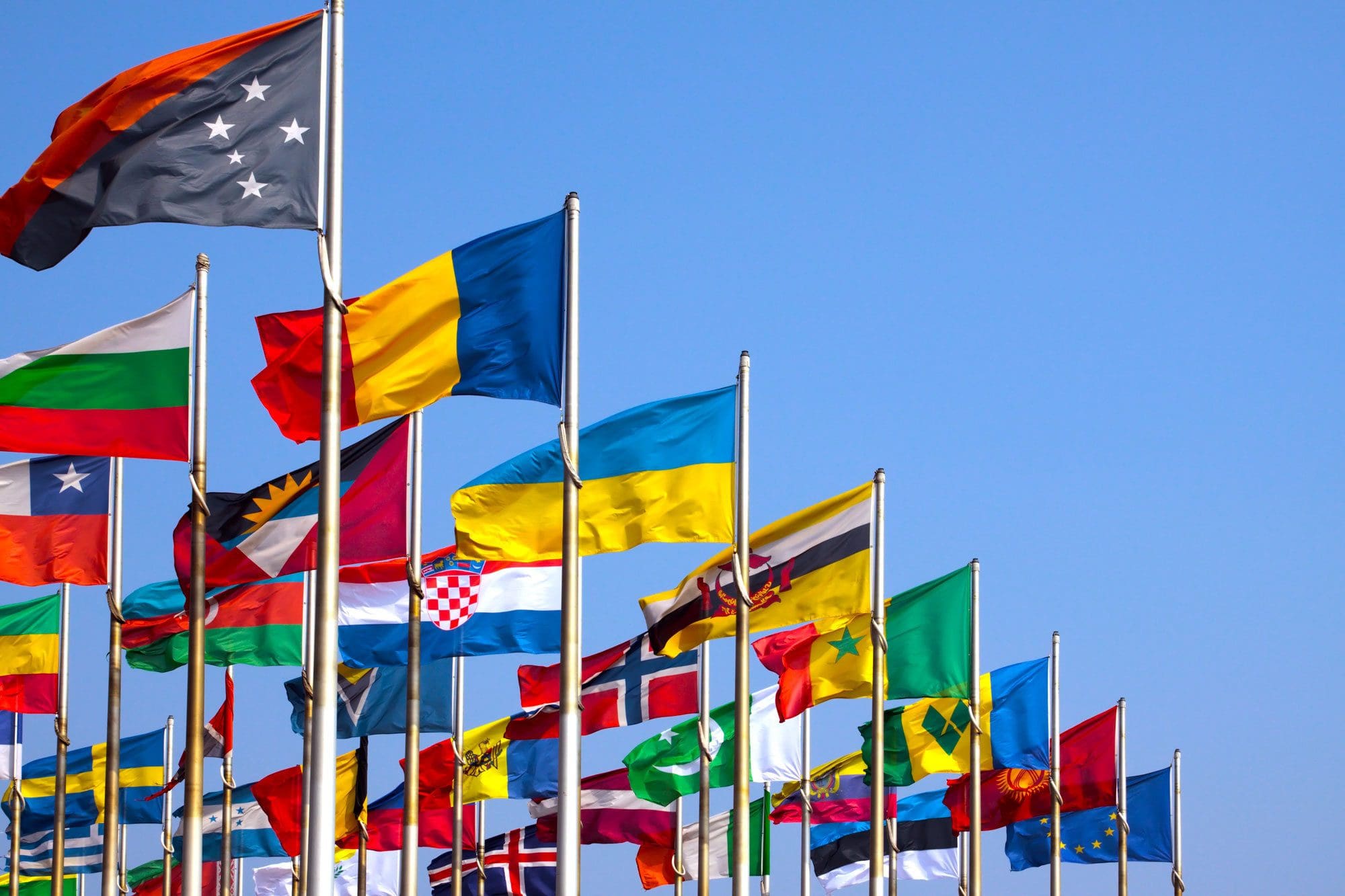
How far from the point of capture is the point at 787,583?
27609 mm

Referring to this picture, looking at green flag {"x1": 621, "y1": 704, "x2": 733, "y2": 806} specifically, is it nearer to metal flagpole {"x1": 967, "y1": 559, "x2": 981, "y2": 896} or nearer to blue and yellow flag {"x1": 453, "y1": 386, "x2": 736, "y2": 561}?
metal flagpole {"x1": 967, "y1": 559, "x2": 981, "y2": 896}

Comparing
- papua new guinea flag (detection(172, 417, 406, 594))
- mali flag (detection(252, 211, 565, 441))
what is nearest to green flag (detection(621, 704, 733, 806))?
papua new guinea flag (detection(172, 417, 406, 594))

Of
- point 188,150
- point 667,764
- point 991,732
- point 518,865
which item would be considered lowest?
point 518,865

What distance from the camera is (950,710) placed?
39.8 m

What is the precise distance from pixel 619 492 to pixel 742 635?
257cm

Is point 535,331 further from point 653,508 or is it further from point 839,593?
point 839,593

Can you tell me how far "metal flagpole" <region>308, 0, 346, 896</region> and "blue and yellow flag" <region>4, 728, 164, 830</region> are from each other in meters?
34.0

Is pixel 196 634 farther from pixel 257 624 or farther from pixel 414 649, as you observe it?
pixel 257 624

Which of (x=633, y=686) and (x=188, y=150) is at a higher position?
(x=188, y=150)

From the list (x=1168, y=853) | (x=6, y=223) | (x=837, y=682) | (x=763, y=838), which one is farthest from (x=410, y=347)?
(x=1168, y=853)

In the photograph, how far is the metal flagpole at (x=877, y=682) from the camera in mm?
28422

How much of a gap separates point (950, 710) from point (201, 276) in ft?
67.9

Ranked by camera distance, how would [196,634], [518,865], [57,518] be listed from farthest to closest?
[518,865] < [57,518] < [196,634]

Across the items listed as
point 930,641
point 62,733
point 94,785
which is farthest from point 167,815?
point 930,641
